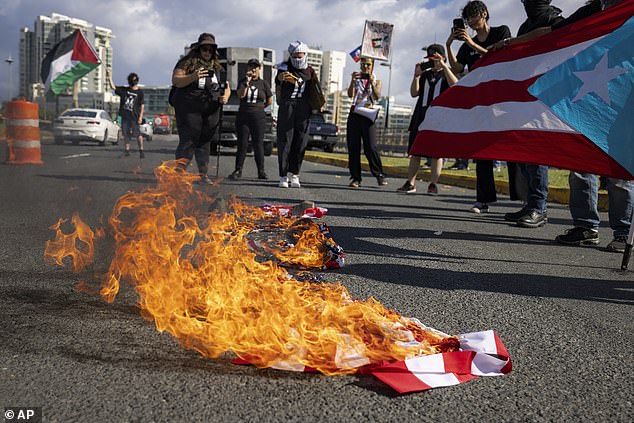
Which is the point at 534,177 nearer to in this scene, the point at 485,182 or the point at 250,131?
the point at 485,182

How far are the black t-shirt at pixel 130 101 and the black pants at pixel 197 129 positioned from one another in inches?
278

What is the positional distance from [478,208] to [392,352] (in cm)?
517

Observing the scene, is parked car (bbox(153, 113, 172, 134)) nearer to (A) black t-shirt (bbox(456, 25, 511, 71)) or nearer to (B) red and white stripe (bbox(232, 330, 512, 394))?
(A) black t-shirt (bbox(456, 25, 511, 71))

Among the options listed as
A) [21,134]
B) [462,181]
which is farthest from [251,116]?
[21,134]

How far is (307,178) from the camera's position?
10.8 metres

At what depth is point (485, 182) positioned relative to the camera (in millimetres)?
6605

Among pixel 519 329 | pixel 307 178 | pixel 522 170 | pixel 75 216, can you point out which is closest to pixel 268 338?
pixel 519 329

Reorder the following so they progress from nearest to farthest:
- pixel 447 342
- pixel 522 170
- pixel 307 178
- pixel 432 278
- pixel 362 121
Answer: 1. pixel 447 342
2. pixel 432 278
3. pixel 522 170
4. pixel 362 121
5. pixel 307 178

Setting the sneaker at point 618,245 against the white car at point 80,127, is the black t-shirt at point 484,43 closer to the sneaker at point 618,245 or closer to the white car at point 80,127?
the sneaker at point 618,245

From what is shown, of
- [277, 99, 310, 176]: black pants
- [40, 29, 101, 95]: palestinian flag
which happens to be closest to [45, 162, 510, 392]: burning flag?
[277, 99, 310, 176]: black pants

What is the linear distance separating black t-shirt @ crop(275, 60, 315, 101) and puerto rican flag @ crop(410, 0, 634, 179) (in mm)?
3712

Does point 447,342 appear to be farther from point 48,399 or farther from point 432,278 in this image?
point 48,399

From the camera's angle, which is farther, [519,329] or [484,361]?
[519,329]

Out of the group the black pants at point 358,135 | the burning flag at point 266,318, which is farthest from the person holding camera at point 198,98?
the burning flag at point 266,318
